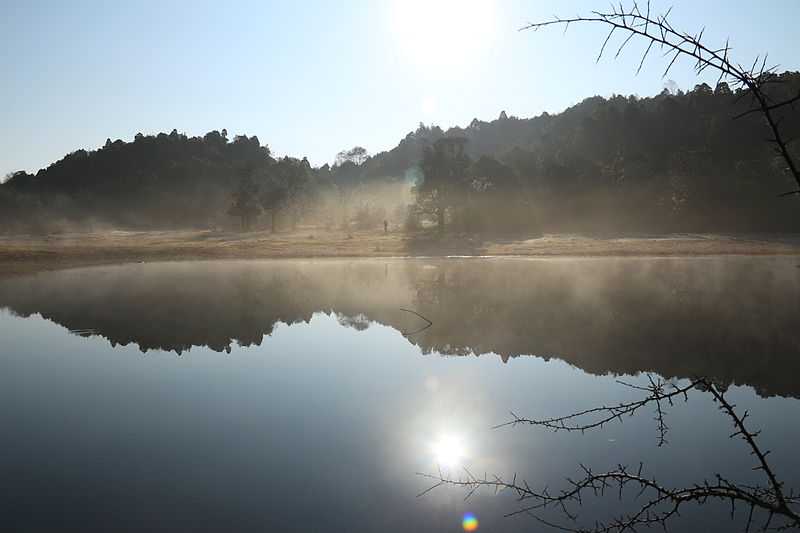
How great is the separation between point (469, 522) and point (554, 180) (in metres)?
65.3

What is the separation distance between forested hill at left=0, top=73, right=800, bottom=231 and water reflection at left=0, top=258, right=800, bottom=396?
1107 cm

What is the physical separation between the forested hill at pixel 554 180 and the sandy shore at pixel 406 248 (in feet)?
26.0

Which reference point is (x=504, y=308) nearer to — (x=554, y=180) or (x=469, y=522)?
(x=469, y=522)

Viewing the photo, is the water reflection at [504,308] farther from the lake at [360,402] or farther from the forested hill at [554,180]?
the forested hill at [554,180]

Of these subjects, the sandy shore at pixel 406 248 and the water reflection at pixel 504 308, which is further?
the sandy shore at pixel 406 248

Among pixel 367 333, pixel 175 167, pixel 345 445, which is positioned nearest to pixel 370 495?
pixel 345 445

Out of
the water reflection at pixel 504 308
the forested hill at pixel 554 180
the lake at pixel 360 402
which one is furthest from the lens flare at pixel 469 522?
the forested hill at pixel 554 180

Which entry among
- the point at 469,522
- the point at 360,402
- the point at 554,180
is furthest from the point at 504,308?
the point at 554,180

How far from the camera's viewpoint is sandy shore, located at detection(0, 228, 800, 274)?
43.2 m

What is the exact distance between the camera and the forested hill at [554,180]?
58887 mm

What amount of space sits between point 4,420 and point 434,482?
7307mm

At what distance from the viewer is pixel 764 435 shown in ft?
25.4

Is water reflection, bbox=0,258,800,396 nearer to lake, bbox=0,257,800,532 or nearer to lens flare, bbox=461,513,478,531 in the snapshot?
lake, bbox=0,257,800,532

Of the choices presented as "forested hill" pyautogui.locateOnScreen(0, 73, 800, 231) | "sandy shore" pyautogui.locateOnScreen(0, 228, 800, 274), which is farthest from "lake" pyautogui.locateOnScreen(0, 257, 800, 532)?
"sandy shore" pyautogui.locateOnScreen(0, 228, 800, 274)
